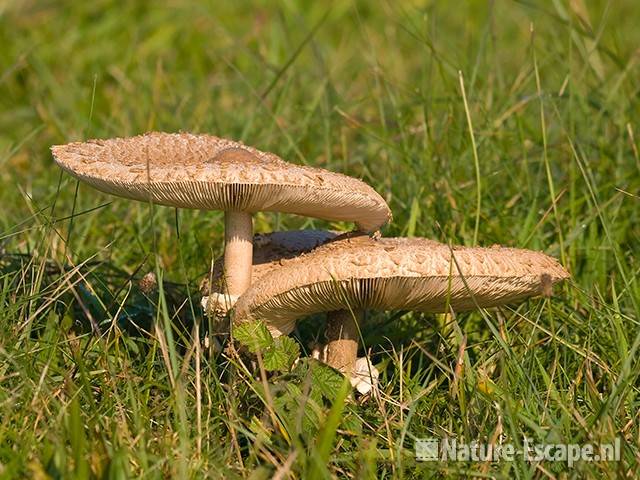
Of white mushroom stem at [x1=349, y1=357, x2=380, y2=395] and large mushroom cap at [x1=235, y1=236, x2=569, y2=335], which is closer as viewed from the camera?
large mushroom cap at [x1=235, y1=236, x2=569, y2=335]

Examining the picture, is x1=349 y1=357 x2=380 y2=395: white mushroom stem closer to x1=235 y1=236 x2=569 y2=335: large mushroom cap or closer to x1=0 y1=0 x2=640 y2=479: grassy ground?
x1=0 y1=0 x2=640 y2=479: grassy ground

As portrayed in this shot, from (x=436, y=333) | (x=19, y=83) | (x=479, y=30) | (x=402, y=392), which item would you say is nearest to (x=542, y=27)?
(x=479, y=30)

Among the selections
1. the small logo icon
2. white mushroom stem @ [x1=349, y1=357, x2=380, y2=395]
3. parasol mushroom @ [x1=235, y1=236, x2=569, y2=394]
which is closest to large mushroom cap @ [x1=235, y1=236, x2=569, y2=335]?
parasol mushroom @ [x1=235, y1=236, x2=569, y2=394]

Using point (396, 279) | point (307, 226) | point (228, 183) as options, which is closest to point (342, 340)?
point (396, 279)

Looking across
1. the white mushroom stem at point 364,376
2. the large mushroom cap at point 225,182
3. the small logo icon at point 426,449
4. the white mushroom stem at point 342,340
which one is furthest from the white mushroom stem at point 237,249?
the small logo icon at point 426,449

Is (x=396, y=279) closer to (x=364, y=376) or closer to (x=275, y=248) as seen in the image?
(x=364, y=376)

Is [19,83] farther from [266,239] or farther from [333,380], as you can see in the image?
[333,380]
